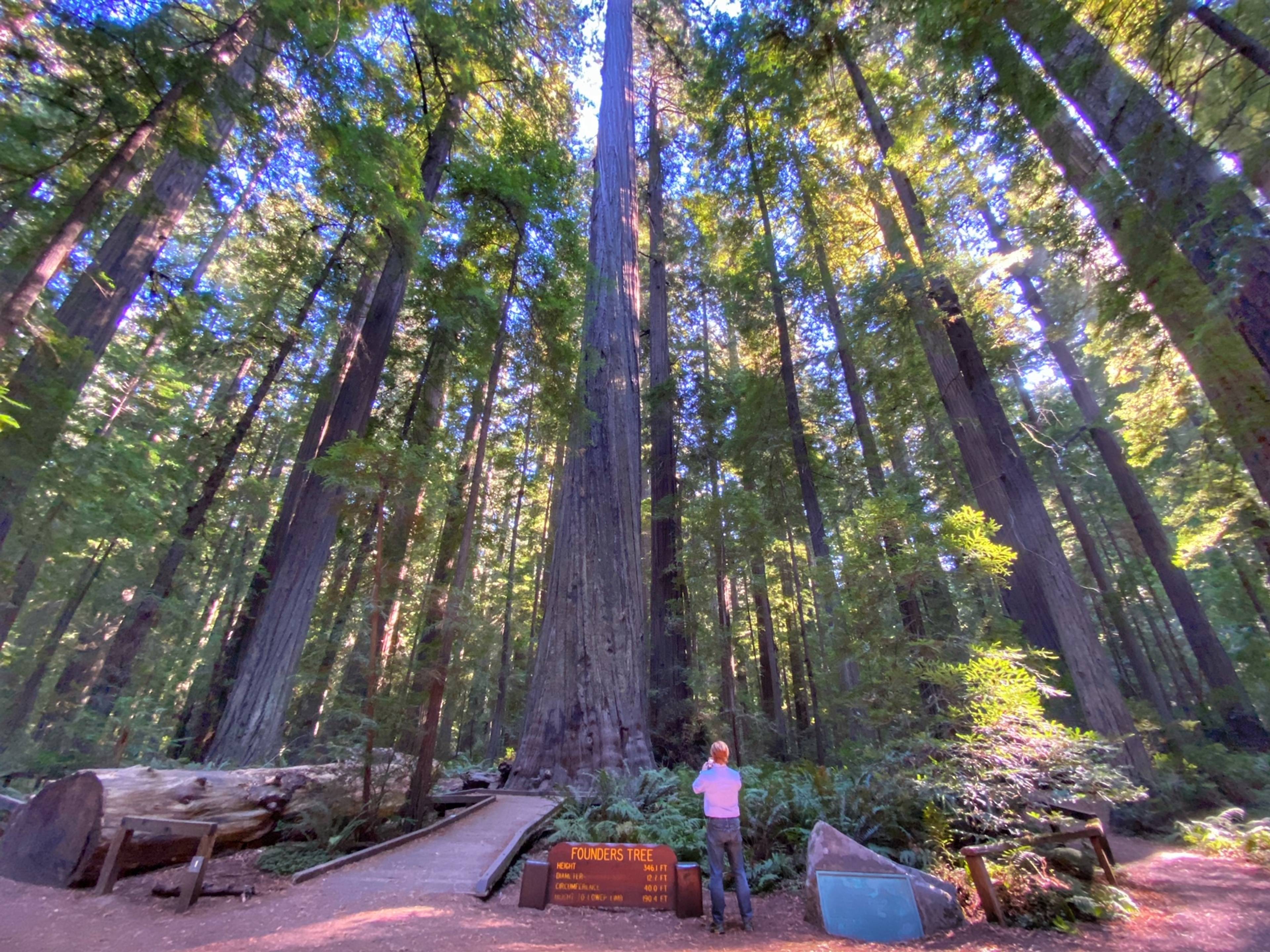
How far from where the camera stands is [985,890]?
11.7 ft

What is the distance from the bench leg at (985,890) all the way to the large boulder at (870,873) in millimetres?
163

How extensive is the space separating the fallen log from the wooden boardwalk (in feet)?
2.38

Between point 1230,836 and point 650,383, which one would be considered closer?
point 1230,836

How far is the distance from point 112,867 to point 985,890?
6293 millimetres

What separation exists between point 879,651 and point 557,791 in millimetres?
4097

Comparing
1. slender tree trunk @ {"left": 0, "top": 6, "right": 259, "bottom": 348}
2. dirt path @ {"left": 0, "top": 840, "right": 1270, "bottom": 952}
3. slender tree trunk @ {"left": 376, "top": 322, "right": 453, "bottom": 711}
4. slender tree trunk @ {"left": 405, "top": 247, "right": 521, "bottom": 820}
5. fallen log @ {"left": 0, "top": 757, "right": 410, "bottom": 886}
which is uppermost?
slender tree trunk @ {"left": 0, "top": 6, "right": 259, "bottom": 348}

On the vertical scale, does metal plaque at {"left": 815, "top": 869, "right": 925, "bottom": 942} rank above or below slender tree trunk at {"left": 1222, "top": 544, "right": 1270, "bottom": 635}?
below

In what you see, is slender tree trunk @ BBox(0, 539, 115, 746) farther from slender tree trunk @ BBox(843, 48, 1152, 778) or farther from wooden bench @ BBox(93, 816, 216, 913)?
slender tree trunk @ BBox(843, 48, 1152, 778)

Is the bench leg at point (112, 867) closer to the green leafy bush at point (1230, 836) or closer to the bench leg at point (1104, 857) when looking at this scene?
the bench leg at point (1104, 857)

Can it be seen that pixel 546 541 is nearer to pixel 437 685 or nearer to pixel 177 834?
pixel 437 685

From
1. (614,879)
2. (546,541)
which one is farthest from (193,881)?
(546,541)

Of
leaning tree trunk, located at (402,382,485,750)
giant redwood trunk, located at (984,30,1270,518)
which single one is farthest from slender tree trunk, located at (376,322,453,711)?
giant redwood trunk, located at (984,30,1270,518)

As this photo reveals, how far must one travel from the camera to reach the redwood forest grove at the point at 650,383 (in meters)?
4.83

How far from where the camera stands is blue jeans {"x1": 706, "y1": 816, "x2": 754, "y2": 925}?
3.45 m
